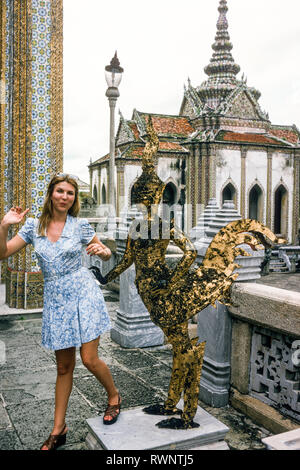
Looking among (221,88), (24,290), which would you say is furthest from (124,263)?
(221,88)

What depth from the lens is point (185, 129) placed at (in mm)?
26062

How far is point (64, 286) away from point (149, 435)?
1048mm

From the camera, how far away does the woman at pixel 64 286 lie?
2.92 meters

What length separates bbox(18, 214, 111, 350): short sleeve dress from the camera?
9.59ft

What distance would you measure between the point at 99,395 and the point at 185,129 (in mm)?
23305

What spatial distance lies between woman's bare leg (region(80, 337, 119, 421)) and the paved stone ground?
0.44 m

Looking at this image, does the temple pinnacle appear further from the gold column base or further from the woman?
the woman

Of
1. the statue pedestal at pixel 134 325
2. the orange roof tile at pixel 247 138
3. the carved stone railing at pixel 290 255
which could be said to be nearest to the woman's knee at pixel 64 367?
the statue pedestal at pixel 134 325

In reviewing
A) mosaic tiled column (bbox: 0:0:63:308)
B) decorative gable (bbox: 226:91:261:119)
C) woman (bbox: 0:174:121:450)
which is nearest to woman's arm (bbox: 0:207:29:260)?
woman (bbox: 0:174:121:450)

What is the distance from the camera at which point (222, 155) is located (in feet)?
79.7

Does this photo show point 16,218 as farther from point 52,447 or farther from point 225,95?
point 225,95

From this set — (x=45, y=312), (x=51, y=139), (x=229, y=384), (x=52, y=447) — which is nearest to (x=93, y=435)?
(x=52, y=447)

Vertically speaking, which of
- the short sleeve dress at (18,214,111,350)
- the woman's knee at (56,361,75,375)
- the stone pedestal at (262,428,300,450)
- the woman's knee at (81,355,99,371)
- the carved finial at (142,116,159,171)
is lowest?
the stone pedestal at (262,428,300,450)
